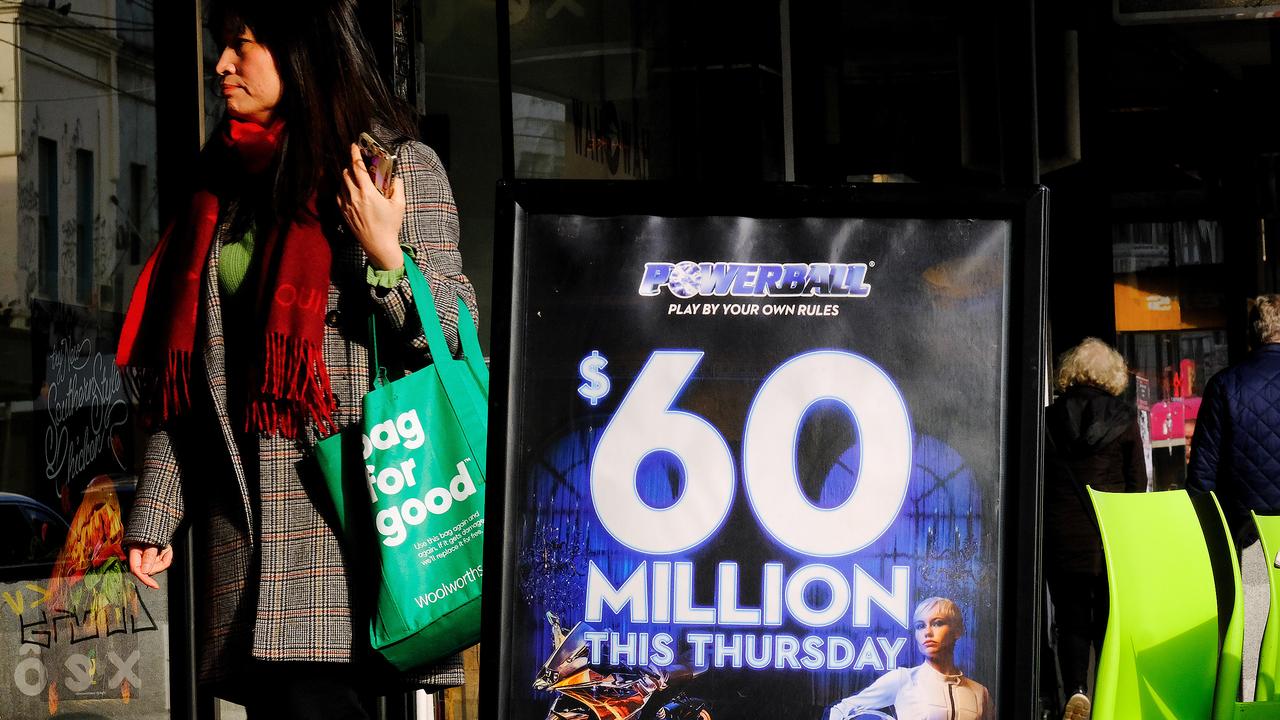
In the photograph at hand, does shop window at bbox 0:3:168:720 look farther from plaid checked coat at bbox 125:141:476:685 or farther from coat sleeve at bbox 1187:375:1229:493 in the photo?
coat sleeve at bbox 1187:375:1229:493

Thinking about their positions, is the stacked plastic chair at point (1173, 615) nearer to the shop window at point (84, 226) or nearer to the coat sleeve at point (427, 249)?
the coat sleeve at point (427, 249)

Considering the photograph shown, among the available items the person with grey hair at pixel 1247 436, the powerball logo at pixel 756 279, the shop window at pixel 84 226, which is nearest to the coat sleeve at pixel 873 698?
the powerball logo at pixel 756 279

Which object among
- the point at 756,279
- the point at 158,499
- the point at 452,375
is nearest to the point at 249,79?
the point at 452,375

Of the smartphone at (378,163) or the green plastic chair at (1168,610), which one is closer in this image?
the smartphone at (378,163)

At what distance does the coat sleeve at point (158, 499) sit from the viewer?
338 cm

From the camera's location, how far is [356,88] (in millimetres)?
3461

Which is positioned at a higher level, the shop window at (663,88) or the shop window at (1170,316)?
the shop window at (663,88)

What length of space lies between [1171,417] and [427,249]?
6.71 metres

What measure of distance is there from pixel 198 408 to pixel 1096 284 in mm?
6806

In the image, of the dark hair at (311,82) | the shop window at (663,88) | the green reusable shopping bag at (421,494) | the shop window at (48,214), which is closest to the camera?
the green reusable shopping bag at (421,494)

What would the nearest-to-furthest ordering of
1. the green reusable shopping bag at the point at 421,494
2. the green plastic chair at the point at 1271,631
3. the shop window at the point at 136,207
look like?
the green reusable shopping bag at the point at 421,494 → the green plastic chair at the point at 1271,631 → the shop window at the point at 136,207

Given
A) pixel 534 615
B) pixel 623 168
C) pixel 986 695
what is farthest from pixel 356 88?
pixel 623 168

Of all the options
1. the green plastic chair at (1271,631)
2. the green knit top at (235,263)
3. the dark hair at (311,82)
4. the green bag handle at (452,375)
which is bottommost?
the green plastic chair at (1271,631)

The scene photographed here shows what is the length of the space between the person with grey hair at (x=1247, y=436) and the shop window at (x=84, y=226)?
4.66 meters
